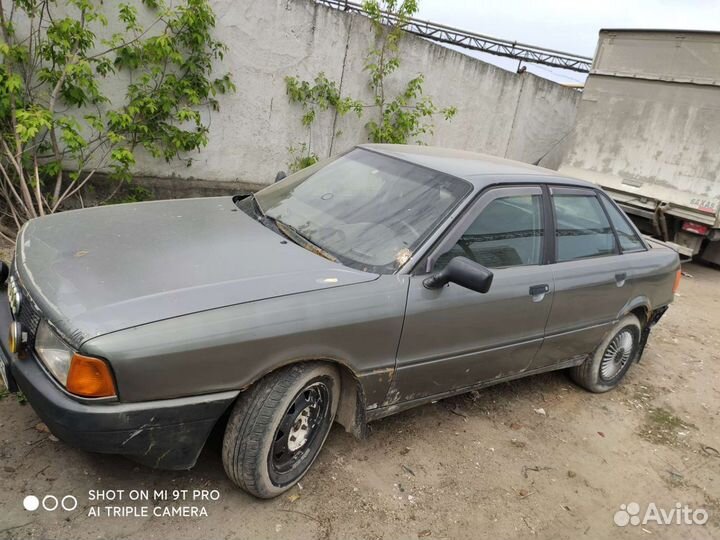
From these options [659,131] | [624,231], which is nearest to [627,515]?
[624,231]

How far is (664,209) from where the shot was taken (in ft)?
25.6

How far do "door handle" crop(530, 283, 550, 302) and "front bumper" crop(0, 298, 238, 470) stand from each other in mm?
1875

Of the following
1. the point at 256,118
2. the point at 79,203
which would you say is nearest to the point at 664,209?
the point at 256,118

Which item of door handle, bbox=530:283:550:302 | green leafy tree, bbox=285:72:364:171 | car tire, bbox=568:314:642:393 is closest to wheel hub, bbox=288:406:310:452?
door handle, bbox=530:283:550:302

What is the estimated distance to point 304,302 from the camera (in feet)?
7.85

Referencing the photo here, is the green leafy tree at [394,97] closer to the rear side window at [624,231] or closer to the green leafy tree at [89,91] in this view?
the green leafy tree at [89,91]

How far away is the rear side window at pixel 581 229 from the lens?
351 centimetres

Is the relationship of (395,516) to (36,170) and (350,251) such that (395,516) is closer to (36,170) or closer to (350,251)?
(350,251)

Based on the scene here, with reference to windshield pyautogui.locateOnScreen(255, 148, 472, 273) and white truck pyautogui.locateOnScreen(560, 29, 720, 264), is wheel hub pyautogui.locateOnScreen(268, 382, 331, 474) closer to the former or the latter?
windshield pyautogui.locateOnScreen(255, 148, 472, 273)

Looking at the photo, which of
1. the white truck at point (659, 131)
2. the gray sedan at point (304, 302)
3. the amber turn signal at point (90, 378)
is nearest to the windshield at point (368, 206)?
the gray sedan at point (304, 302)

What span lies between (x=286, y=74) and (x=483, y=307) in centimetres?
491

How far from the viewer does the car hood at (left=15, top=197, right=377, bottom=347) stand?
2127 millimetres

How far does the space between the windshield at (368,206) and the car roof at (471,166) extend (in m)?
0.07

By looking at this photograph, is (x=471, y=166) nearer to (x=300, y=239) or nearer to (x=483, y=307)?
(x=483, y=307)
